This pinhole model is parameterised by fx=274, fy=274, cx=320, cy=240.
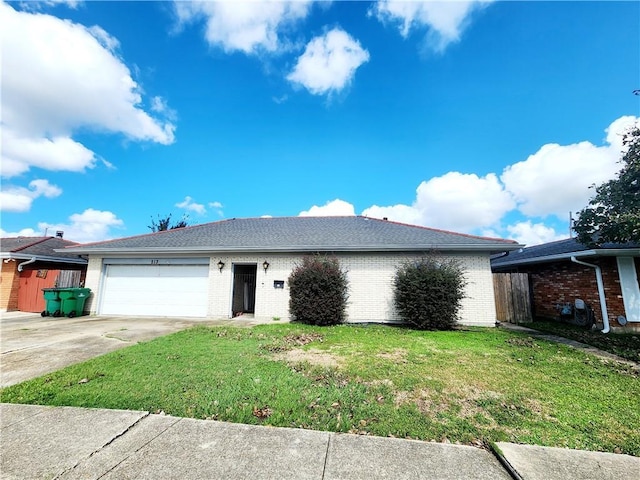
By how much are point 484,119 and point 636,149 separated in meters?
4.75

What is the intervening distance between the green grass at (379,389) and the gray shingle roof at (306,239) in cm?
420

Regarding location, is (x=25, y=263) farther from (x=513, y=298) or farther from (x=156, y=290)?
(x=513, y=298)

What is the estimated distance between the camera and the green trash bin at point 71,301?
10578 millimetres

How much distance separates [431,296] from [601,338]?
467 centimetres

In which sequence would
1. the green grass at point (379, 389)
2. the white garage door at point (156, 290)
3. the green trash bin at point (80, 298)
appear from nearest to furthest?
the green grass at point (379, 389), the green trash bin at point (80, 298), the white garage door at point (156, 290)

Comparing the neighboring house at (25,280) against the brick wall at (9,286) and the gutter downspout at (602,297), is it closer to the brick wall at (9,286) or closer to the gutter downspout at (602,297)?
the brick wall at (9,286)

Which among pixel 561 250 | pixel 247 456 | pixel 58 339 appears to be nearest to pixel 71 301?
pixel 58 339

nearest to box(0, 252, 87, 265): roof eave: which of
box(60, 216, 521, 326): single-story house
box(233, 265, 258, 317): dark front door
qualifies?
box(60, 216, 521, 326): single-story house

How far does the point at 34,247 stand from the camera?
1395 centimetres

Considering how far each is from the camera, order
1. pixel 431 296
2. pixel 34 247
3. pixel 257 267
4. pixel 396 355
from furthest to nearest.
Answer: pixel 34 247 < pixel 257 267 < pixel 431 296 < pixel 396 355

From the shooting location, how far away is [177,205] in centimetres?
3059

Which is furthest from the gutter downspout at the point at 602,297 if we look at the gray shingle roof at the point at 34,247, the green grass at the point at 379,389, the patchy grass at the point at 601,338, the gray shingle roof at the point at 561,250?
the gray shingle roof at the point at 34,247

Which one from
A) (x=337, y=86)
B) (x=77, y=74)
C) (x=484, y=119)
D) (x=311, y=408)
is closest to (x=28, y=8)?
(x=77, y=74)

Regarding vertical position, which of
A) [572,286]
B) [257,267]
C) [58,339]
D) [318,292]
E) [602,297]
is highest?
[257,267]
